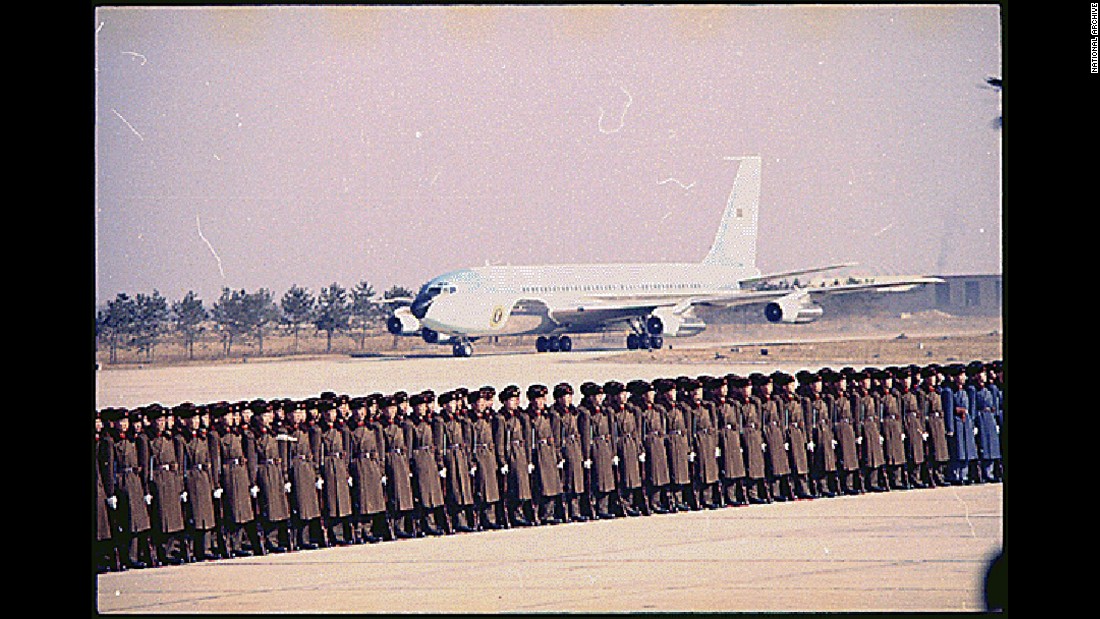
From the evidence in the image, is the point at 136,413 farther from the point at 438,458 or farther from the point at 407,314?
the point at 407,314

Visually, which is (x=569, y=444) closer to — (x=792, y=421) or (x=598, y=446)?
(x=598, y=446)

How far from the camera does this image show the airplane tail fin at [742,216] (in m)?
14.8

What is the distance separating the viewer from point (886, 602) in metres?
8.67

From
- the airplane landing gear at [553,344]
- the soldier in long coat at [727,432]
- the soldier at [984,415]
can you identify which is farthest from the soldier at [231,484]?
the airplane landing gear at [553,344]

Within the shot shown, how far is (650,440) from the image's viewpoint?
999 cm

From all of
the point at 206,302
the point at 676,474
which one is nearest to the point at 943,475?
the point at 676,474

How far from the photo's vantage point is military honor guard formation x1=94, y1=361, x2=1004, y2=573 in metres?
8.91

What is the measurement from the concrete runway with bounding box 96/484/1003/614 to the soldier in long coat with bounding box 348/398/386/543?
32cm

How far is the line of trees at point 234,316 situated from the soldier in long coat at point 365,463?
13.0ft

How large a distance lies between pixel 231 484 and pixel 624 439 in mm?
2885

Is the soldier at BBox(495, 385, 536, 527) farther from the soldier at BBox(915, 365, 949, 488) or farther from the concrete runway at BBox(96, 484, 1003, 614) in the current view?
the soldier at BBox(915, 365, 949, 488)

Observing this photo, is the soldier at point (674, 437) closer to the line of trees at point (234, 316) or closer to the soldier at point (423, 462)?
the soldier at point (423, 462)

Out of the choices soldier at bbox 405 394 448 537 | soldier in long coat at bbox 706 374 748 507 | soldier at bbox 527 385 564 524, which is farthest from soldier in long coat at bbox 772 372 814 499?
soldier at bbox 405 394 448 537

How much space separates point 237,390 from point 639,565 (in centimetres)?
888
